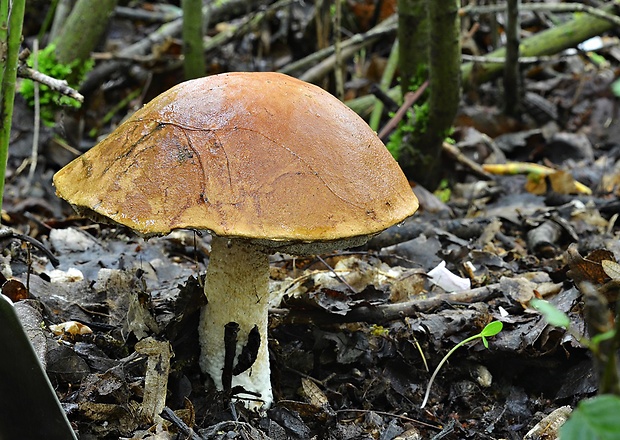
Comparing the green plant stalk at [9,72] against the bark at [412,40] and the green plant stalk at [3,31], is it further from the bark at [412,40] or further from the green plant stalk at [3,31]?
the bark at [412,40]

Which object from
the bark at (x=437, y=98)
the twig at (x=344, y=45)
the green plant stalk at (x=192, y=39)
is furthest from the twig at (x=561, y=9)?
the green plant stalk at (x=192, y=39)

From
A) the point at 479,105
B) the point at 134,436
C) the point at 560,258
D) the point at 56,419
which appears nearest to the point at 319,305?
the point at 134,436

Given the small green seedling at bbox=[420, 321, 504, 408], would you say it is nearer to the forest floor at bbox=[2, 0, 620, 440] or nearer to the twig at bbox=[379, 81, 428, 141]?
the forest floor at bbox=[2, 0, 620, 440]

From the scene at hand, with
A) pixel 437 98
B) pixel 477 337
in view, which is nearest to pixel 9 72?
pixel 477 337

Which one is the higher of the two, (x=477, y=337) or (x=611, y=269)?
(x=611, y=269)

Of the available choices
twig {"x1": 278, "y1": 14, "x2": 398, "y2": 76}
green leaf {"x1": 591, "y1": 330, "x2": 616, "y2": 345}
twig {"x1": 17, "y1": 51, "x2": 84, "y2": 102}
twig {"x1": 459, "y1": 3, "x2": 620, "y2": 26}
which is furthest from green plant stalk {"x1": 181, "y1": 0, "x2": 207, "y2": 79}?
green leaf {"x1": 591, "y1": 330, "x2": 616, "y2": 345}

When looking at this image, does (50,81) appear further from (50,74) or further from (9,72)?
(50,74)
